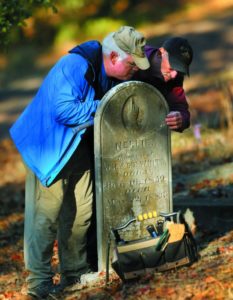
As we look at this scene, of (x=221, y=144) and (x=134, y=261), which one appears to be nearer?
(x=134, y=261)

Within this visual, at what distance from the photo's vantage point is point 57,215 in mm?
6695

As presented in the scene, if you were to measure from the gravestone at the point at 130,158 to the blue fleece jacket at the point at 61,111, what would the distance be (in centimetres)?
18

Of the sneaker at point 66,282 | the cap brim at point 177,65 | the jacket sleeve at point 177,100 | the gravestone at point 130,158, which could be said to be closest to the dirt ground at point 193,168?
the sneaker at point 66,282

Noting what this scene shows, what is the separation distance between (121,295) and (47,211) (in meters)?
1.01

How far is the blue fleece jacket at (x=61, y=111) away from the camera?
6.31 metres

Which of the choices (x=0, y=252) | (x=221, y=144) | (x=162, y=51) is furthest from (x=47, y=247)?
(x=221, y=144)

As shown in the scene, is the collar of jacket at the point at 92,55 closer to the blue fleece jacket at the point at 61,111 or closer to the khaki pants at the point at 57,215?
the blue fleece jacket at the point at 61,111

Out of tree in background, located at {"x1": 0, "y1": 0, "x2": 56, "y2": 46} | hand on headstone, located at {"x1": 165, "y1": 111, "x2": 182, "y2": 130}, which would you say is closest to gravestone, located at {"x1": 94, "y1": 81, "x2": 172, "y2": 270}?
hand on headstone, located at {"x1": 165, "y1": 111, "x2": 182, "y2": 130}

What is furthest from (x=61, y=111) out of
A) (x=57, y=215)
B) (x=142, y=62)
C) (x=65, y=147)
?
(x=57, y=215)

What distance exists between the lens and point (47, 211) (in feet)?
21.8

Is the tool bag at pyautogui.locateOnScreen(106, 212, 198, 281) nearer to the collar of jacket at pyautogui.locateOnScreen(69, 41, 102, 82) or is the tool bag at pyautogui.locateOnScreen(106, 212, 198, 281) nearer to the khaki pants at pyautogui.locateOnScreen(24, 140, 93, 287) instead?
the khaki pants at pyautogui.locateOnScreen(24, 140, 93, 287)

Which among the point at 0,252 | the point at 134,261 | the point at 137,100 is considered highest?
the point at 137,100

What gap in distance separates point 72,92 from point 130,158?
0.80 m

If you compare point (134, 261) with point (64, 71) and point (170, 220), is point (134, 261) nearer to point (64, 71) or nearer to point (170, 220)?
point (170, 220)
